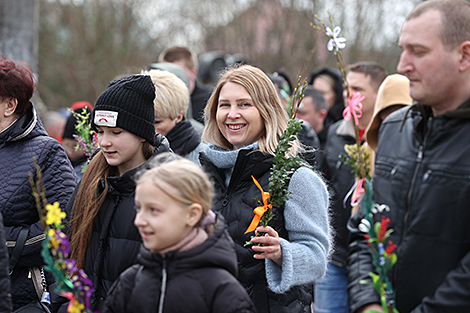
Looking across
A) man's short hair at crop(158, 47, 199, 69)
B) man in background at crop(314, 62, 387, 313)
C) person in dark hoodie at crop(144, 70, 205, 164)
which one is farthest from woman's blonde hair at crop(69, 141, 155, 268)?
man's short hair at crop(158, 47, 199, 69)

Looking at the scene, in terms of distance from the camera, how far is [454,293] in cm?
215

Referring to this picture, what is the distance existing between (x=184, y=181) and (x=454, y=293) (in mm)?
1163

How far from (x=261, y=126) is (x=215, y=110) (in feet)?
1.34

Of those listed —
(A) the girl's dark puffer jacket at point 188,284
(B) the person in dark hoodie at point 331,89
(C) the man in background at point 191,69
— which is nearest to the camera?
(A) the girl's dark puffer jacket at point 188,284

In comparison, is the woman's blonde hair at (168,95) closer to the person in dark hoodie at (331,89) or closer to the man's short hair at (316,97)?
the man's short hair at (316,97)

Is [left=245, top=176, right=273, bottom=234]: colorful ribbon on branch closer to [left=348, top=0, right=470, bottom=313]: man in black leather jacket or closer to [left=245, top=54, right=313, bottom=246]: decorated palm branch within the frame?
[left=245, top=54, right=313, bottom=246]: decorated palm branch

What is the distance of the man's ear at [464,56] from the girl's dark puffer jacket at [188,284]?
1245mm

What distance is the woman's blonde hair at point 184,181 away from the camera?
211 centimetres

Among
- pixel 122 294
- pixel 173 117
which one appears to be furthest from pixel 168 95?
pixel 122 294

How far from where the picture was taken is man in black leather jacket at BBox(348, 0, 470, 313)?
2.22m

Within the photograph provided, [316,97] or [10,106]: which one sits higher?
[10,106]

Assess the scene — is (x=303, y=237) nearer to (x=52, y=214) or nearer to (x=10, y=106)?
(x=52, y=214)

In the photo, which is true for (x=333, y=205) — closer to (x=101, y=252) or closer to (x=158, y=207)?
(x=101, y=252)

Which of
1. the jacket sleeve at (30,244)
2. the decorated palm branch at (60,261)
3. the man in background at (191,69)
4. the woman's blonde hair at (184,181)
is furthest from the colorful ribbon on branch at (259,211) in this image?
the man in background at (191,69)
